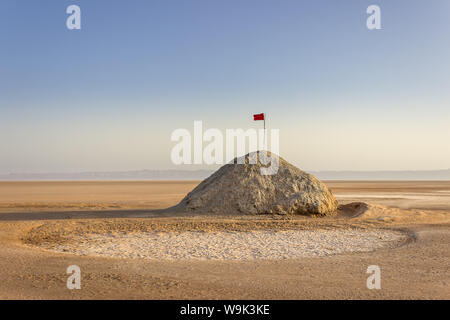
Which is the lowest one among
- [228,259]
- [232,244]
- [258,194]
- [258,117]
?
[232,244]

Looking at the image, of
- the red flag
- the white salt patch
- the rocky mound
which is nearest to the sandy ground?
the white salt patch

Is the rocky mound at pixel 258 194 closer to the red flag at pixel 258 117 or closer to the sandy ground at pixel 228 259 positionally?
the sandy ground at pixel 228 259

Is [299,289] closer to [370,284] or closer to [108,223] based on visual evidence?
[370,284]

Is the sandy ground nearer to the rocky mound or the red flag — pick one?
the rocky mound

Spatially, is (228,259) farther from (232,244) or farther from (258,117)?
(258,117)

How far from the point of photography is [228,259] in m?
10.8

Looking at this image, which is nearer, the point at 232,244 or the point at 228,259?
the point at 228,259

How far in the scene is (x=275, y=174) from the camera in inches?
821

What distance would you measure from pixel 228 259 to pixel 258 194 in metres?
9.08

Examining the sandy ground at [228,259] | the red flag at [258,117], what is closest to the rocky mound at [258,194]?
the sandy ground at [228,259]

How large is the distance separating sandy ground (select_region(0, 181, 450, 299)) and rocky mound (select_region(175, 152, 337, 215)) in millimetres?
897

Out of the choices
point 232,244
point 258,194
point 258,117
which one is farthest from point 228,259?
point 258,117

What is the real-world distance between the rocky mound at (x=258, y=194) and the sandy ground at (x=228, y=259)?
Result: 2.94 feet
